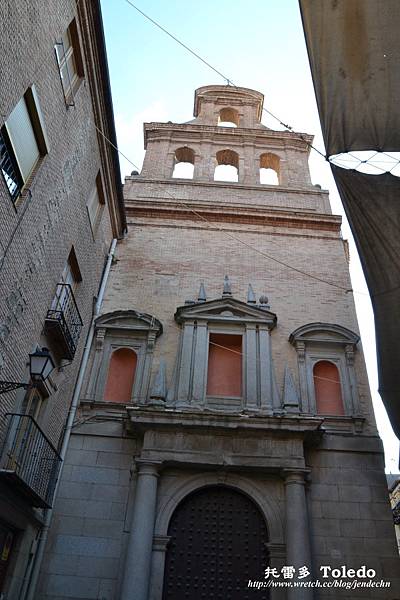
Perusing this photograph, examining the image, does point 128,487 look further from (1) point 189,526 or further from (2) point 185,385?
(2) point 185,385

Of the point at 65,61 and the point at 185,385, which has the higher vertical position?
the point at 65,61

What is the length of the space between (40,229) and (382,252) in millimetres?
5408

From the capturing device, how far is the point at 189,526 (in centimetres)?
915

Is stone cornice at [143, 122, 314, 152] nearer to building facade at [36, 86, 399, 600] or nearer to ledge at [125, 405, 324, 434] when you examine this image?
building facade at [36, 86, 399, 600]

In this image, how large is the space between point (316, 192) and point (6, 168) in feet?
34.3

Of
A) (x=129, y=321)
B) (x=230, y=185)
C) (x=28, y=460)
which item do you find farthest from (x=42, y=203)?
(x=230, y=185)

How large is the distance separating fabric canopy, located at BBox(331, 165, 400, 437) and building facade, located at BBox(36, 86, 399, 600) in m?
2.19

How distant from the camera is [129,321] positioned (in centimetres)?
1174

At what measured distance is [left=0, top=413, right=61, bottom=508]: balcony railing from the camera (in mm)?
7191

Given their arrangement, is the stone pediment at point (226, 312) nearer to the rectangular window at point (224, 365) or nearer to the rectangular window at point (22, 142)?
the rectangular window at point (224, 365)

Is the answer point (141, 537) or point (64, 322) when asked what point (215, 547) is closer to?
point (141, 537)

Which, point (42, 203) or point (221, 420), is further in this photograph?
point (221, 420)

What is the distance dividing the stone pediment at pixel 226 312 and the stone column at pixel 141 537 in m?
3.71

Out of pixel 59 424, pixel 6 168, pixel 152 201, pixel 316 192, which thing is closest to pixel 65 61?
pixel 6 168
